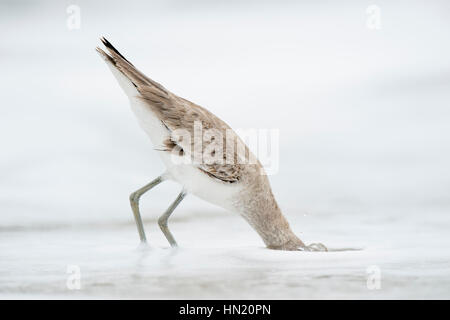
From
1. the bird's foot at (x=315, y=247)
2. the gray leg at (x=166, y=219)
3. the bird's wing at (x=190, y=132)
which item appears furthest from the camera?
the gray leg at (x=166, y=219)

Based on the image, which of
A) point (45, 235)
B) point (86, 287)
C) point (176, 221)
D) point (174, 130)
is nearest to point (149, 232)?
point (176, 221)

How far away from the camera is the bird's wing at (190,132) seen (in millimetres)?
5000

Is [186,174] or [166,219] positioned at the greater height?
[186,174]

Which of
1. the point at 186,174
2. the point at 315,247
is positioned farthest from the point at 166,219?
the point at 315,247

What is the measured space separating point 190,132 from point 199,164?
9.4 inches

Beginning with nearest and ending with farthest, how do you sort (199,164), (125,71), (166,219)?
(199,164) < (125,71) < (166,219)

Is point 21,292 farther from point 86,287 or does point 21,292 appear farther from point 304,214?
point 304,214

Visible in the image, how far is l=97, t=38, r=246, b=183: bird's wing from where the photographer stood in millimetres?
5000

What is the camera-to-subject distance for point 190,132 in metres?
5.05

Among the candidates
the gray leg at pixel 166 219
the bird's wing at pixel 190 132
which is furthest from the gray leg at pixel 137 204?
the bird's wing at pixel 190 132

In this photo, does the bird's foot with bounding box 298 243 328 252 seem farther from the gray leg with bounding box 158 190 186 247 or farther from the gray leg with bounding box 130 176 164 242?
the gray leg with bounding box 130 176 164 242

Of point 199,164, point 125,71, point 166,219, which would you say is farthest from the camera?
point 166,219

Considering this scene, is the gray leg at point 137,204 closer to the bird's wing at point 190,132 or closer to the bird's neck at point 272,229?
the bird's wing at point 190,132

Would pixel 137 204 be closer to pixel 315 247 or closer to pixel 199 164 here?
pixel 199 164
